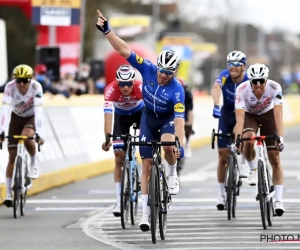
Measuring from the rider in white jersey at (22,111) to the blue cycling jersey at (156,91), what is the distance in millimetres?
2957

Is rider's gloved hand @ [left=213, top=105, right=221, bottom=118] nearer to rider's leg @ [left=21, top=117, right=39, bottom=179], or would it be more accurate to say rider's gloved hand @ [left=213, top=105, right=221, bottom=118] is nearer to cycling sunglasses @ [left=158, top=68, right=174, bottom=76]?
rider's leg @ [left=21, top=117, right=39, bottom=179]

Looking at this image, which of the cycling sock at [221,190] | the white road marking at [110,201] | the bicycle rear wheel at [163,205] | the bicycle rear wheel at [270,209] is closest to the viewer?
the bicycle rear wheel at [163,205]

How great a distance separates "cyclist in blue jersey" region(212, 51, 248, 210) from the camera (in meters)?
15.2

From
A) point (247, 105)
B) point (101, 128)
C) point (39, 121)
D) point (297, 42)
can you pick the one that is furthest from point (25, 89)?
point (297, 42)

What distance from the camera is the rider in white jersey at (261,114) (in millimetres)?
13641

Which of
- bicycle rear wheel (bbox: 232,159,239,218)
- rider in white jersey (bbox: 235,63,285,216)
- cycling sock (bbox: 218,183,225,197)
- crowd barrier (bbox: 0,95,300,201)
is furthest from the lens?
crowd barrier (bbox: 0,95,300,201)

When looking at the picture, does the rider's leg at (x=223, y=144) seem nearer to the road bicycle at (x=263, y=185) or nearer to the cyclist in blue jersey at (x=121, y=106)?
the cyclist in blue jersey at (x=121, y=106)

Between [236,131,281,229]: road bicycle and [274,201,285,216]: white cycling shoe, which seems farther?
[274,201,285,216]: white cycling shoe

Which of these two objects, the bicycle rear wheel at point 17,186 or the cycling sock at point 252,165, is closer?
the cycling sock at point 252,165

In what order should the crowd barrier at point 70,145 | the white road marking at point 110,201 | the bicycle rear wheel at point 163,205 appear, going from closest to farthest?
the bicycle rear wheel at point 163,205, the white road marking at point 110,201, the crowd barrier at point 70,145

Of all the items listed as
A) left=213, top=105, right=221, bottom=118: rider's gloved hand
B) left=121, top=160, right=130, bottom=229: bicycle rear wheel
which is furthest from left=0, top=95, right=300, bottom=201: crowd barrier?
left=213, top=105, right=221, bottom=118: rider's gloved hand

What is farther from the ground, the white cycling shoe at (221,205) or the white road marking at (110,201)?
the white cycling shoe at (221,205)

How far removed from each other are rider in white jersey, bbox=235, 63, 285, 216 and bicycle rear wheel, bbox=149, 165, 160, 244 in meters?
1.97

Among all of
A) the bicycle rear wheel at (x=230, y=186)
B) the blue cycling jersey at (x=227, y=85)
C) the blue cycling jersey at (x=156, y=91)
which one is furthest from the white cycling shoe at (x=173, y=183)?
the blue cycling jersey at (x=227, y=85)
